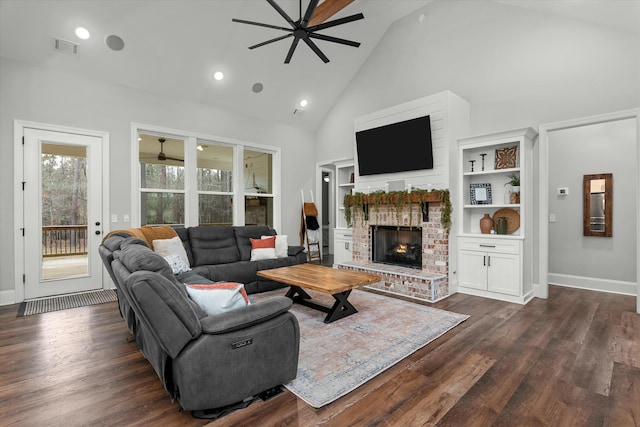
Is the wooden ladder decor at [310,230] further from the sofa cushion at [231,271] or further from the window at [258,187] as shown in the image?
the sofa cushion at [231,271]

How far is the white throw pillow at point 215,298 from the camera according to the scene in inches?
83.6

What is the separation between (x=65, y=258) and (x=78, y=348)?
7.79ft

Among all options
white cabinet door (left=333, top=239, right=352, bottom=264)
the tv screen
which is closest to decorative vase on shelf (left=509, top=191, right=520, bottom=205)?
the tv screen

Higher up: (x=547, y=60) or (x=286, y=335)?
(x=547, y=60)

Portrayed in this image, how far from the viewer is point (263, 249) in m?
5.12

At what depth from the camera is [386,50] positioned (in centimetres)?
629

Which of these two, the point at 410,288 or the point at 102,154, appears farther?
the point at 102,154

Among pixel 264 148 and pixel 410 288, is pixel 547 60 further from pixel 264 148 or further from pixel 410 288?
pixel 264 148

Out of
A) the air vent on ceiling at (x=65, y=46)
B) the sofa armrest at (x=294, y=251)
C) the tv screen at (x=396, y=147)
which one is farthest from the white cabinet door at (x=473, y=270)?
the air vent on ceiling at (x=65, y=46)

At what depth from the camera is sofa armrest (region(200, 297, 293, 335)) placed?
193 cm

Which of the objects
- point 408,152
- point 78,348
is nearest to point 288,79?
point 408,152

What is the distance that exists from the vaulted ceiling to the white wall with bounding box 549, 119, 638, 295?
183cm

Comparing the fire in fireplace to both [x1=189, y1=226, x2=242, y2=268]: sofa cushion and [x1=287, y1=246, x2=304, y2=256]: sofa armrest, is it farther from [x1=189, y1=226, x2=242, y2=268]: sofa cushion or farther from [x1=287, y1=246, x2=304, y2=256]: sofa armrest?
[x1=189, y1=226, x2=242, y2=268]: sofa cushion

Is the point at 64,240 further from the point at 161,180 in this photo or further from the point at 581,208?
the point at 581,208
